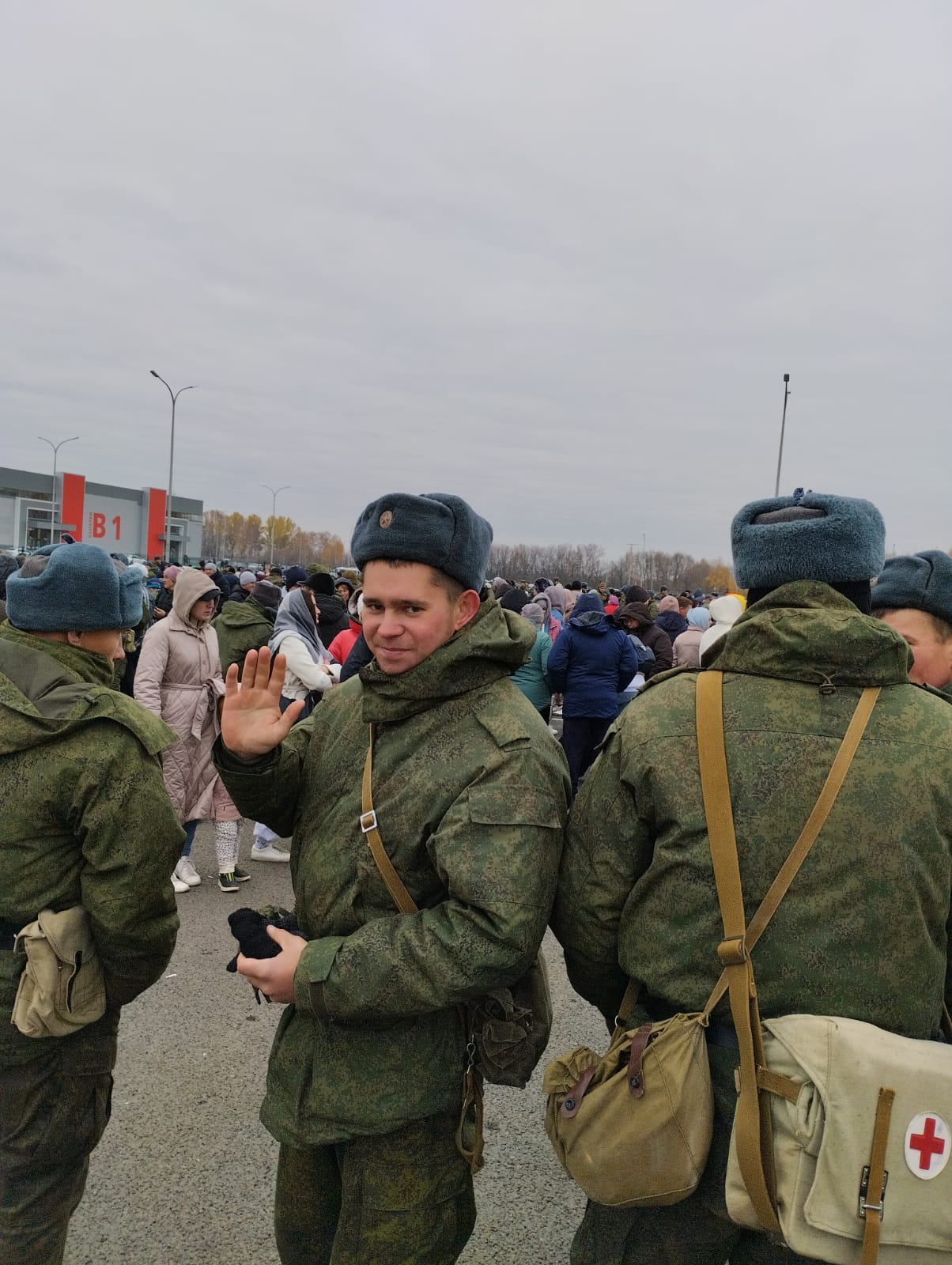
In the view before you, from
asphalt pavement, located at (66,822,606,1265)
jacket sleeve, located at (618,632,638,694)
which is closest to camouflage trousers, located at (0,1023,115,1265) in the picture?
asphalt pavement, located at (66,822,606,1265)

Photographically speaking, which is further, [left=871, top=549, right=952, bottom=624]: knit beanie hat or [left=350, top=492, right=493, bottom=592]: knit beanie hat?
[left=871, top=549, right=952, bottom=624]: knit beanie hat

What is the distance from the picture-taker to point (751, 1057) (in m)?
1.52

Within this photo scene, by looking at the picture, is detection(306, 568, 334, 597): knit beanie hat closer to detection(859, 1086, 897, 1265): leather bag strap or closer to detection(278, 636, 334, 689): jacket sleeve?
detection(278, 636, 334, 689): jacket sleeve

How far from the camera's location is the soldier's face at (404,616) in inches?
76.3

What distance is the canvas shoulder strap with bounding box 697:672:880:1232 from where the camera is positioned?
1.48m

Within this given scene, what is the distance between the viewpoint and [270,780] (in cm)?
201

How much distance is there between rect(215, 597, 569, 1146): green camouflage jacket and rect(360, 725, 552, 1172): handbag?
26 mm

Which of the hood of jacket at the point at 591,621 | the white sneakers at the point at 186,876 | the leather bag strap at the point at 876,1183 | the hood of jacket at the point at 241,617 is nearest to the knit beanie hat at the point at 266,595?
the hood of jacket at the point at 241,617

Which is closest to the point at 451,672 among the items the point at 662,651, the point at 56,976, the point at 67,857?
the point at 67,857

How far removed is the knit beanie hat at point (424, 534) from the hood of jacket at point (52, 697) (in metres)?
0.73

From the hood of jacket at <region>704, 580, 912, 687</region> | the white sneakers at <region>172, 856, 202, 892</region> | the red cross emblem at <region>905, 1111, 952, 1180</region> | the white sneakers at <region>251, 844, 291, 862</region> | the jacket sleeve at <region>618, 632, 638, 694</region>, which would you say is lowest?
the white sneakers at <region>251, 844, 291, 862</region>

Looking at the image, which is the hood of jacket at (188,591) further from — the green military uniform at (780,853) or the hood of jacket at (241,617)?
the green military uniform at (780,853)

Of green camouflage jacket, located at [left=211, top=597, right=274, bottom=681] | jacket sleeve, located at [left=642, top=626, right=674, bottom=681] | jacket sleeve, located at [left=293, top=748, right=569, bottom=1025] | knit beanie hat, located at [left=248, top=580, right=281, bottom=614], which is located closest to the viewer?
jacket sleeve, located at [left=293, top=748, right=569, bottom=1025]

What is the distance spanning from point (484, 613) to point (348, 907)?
2.43 ft
